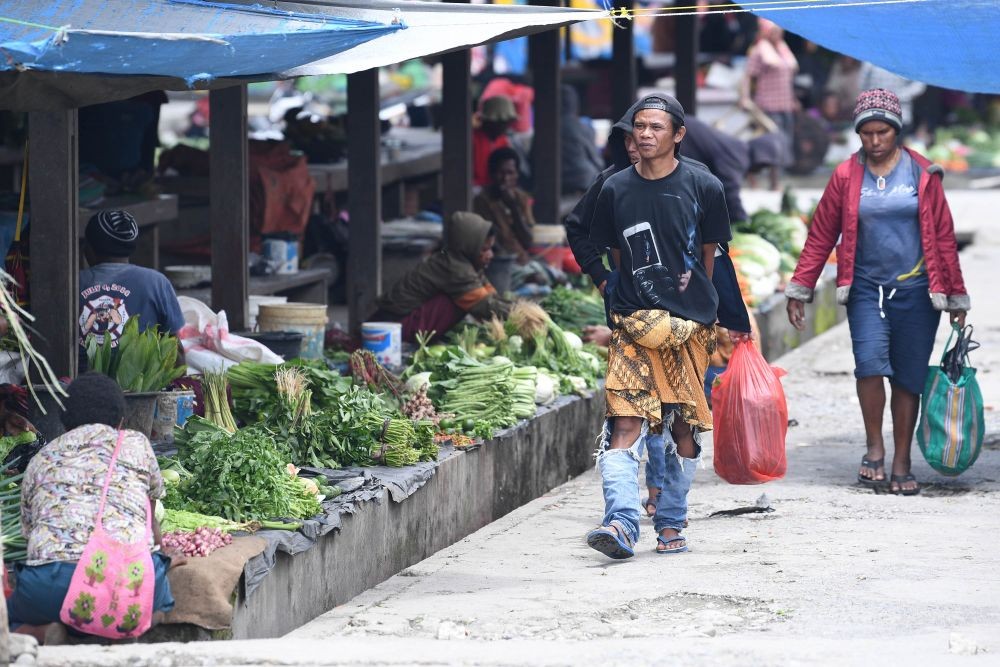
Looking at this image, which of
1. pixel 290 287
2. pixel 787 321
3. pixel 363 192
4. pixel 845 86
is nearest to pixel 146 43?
pixel 363 192

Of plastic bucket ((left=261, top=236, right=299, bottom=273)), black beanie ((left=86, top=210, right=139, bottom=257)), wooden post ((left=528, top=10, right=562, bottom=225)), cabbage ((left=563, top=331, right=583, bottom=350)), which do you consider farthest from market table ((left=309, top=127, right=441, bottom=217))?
black beanie ((left=86, top=210, right=139, bottom=257))

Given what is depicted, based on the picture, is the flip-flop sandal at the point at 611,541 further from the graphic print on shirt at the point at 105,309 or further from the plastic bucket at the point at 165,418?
the graphic print on shirt at the point at 105,309

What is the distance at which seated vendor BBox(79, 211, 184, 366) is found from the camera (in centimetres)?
689

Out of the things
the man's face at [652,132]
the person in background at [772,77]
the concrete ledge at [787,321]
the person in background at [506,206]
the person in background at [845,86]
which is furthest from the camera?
the person in background at [845,86]

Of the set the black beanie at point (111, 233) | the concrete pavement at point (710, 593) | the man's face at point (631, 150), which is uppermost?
the man's face at point (631, 150)

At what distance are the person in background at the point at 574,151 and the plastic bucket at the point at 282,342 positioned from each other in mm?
7266

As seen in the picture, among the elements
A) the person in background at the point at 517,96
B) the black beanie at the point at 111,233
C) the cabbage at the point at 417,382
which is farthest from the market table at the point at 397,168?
the black beanie at the point at 111,233

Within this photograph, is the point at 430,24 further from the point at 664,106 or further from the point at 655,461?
the point at 655,461

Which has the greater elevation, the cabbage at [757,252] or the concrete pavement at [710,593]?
the cabbage at [757,252]

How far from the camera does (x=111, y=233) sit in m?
6.95

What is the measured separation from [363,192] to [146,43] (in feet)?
16.3

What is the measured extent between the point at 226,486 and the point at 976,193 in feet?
65.7

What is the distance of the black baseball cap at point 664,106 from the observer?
5973 millimetres

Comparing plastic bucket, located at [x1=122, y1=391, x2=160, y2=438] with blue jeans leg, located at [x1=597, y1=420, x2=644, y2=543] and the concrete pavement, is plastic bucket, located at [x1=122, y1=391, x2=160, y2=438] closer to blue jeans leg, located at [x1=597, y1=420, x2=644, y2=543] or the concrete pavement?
the concrete pavement
